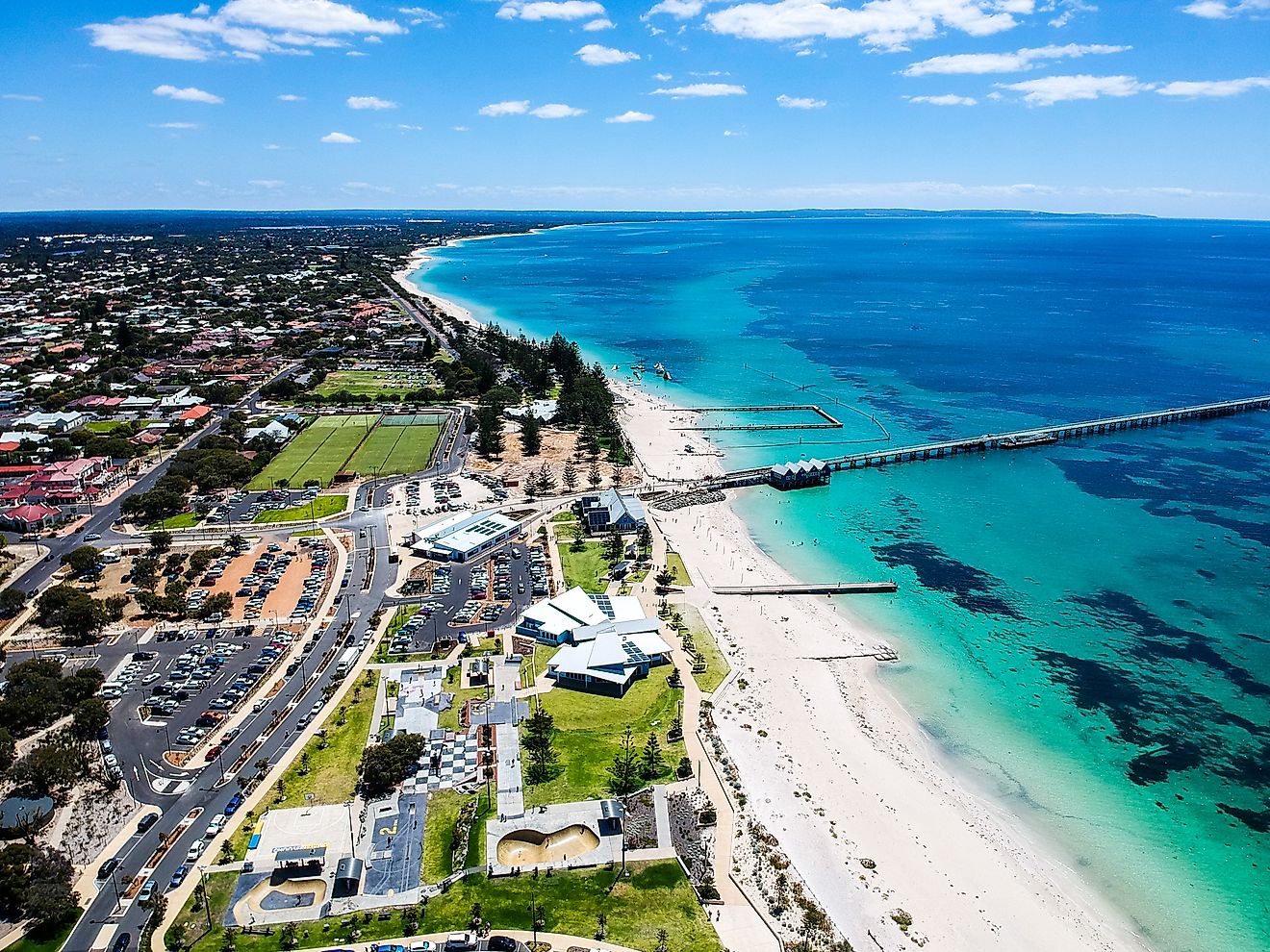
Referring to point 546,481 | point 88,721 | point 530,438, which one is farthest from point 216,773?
point 530,438

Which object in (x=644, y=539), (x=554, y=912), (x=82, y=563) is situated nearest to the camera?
(x=554, y=912)

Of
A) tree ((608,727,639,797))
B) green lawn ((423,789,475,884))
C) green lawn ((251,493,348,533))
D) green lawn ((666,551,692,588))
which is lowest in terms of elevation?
green lawn ((423,789,475,884))

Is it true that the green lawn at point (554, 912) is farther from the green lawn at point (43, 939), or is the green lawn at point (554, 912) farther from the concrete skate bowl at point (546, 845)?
the green lawn at point (43, 939)

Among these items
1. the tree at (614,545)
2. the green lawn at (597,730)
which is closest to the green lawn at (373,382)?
the tree at (614,545)

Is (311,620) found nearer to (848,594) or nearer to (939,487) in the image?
(848,594)

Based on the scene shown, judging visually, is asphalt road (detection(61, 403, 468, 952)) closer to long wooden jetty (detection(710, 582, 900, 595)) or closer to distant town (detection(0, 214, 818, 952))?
distant town (detection(0, 214, 818, 952))

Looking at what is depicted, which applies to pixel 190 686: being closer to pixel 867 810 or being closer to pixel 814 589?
pixel 867 810

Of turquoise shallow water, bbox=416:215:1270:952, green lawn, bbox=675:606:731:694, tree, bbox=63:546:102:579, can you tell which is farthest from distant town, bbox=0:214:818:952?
turquoise shallow water, bbox=416:215:1270:952
